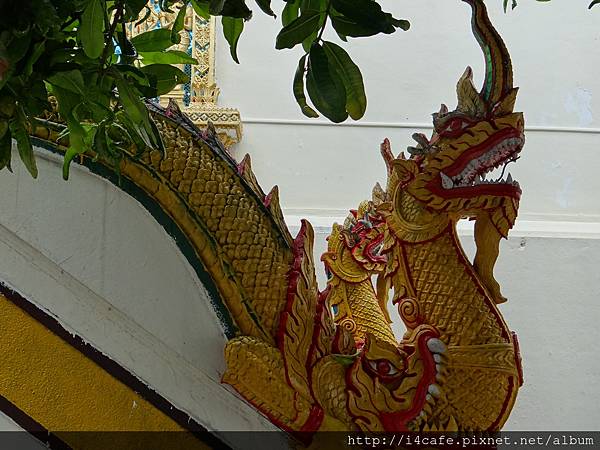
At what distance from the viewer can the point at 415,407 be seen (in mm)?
808

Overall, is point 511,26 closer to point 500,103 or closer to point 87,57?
point 500,103

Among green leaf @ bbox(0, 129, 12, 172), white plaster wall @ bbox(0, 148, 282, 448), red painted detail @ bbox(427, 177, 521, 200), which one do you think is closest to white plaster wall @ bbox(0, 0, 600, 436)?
white plaster wall @ bbox(0, 148, 282, 448)

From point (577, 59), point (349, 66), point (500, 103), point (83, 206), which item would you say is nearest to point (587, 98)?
point (577, 59)

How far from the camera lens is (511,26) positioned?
203 centimetres

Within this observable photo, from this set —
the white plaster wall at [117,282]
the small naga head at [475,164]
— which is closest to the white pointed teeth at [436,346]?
the small naga head at [475,164]

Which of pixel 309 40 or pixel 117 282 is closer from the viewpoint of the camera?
pixel 309 40

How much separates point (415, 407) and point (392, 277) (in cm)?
17

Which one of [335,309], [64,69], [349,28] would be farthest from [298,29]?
[335,309]

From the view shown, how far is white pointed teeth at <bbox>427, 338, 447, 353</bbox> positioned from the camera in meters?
0.83

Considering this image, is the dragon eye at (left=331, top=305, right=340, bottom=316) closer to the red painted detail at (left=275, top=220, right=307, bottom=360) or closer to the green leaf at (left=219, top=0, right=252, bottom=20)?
the red painted detail at (left=275, top=220, right=307, bottom=360)

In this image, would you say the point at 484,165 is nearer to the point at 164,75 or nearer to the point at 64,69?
the point at 164,75

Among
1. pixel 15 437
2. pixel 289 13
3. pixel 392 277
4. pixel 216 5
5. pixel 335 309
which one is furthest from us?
pixel 335 309

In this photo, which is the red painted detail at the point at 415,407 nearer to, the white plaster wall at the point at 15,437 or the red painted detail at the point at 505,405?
the red painted detail at the point at 505,405

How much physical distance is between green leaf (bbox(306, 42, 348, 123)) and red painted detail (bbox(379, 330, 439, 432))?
489mm
